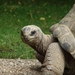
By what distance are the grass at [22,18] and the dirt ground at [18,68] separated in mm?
670

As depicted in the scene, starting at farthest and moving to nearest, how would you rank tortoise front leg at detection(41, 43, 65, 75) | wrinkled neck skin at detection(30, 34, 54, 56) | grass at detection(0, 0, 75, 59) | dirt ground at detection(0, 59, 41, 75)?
grass at detection(0, 0, 75, 59) → dirt ground at detection(0, 59, 41, 75) → wrinkled neck skin at detection(30, 34, 54, 56) → tortoise front leg at detection(41, 43, 65, 75)

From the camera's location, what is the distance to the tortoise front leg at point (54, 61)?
127 inches

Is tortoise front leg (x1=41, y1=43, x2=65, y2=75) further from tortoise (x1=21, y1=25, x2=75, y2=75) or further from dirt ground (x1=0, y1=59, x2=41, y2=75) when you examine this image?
dirt ground (x1=0, y1=59, x2=41, y2=75)

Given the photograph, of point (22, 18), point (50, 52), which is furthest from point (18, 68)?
point (22, 18)

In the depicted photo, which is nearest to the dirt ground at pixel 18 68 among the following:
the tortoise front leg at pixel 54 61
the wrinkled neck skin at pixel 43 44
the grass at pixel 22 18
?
the wrinkled neck skin at pixel 43 44

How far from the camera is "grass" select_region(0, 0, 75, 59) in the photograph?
5.69 meters

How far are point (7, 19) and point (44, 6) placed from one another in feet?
6.20

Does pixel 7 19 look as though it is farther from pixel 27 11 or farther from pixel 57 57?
pixel 57 57

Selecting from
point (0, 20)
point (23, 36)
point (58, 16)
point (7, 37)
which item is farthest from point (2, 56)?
point (58, 16)

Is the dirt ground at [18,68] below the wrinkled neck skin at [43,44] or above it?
below

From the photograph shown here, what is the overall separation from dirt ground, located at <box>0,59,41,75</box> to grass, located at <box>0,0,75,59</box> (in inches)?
26.4

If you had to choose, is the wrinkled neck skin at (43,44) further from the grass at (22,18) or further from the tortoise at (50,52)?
the grass at (22,18)

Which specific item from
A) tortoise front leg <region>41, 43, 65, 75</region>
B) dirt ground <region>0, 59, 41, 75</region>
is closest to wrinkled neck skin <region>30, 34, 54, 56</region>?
tortoise front leg <region>41, 43, 65, 75</region>

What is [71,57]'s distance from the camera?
3453 millimetres
